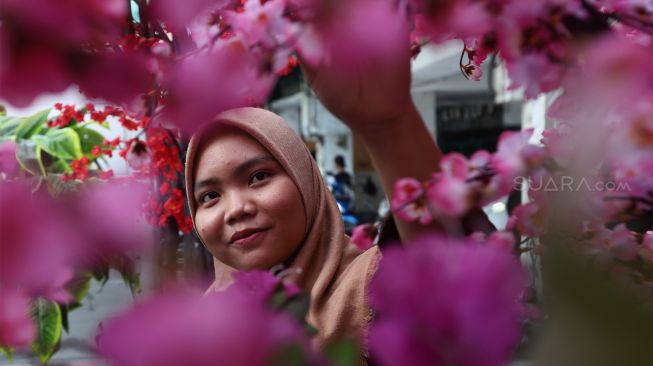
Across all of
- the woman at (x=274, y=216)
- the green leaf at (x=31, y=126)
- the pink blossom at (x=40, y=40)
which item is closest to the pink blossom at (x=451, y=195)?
the pink blossom at (x=40, y=40)

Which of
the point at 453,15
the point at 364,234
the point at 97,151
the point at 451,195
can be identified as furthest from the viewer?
the point at 97,151

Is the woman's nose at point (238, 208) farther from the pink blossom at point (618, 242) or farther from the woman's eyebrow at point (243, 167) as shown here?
the pink blossom at point (618, 242)

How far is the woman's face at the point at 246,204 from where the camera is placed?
118 centimetres

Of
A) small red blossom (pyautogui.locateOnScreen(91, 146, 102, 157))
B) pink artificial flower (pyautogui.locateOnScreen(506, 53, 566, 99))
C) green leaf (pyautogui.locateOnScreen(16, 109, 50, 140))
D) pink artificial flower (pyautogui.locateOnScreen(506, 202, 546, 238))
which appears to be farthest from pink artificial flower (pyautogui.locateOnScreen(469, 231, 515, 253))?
green leaf (pyautogui.locateOnScreen(16, 109, 50, 140))

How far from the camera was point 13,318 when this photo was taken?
39 cm

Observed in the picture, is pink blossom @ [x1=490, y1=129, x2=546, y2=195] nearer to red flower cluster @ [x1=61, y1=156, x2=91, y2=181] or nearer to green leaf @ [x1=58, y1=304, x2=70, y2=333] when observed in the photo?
green leaf @ [x1=58, y1=304, x2=70, y2=333]

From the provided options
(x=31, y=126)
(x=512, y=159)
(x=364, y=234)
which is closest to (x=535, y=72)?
(x=512, y=159)

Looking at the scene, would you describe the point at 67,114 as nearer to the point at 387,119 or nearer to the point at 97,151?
the point at 97,151

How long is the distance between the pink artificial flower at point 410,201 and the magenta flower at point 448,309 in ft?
0.65

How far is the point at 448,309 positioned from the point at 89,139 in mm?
3216

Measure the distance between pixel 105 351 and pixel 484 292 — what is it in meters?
0.21

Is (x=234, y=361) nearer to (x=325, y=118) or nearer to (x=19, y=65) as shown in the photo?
(x=19, y=65)

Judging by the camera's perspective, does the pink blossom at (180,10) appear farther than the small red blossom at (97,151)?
No

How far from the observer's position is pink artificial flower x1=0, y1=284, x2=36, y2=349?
0.38 meters
